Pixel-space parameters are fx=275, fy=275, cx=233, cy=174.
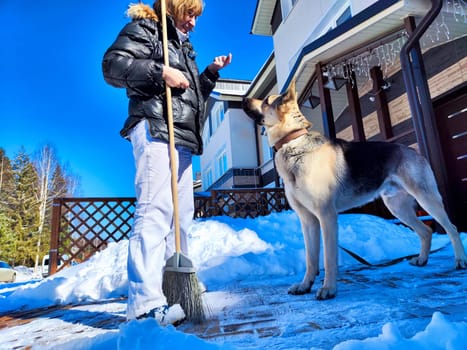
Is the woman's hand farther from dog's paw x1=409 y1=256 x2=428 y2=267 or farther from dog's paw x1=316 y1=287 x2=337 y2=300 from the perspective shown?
dog's paw x1=409 y1=256 x2=428 y2=267

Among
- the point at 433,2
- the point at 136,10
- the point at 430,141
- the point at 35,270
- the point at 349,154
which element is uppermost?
the point at 433,2

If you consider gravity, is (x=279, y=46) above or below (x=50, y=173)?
above

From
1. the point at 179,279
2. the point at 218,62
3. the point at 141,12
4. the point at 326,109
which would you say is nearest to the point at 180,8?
the point at 141,12

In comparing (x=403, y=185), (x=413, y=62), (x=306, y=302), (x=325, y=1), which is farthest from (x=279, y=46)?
(x=306, y=302)

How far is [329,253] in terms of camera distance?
187 cm

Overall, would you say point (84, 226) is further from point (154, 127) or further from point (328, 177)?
point (328, 177)

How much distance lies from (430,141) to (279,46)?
25.7ft

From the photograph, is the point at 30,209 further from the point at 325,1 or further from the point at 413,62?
the point at 413,62

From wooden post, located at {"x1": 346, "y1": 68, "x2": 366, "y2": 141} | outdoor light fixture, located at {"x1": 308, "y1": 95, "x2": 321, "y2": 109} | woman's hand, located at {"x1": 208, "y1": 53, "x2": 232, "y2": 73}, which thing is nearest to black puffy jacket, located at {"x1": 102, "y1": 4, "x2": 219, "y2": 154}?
woman's hand, located at {"x1": 208, "y1": 53, "x2": 232, "y2": 73}

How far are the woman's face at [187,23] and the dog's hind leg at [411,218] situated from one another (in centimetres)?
244

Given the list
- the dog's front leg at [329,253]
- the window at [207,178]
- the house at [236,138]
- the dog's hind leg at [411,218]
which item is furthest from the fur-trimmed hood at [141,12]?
the window at [207,178]

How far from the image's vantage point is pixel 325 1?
24.3 ft

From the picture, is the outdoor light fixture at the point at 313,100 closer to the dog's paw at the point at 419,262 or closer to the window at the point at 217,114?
the dog's paw at the point at 419,262

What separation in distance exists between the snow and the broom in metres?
0.14
